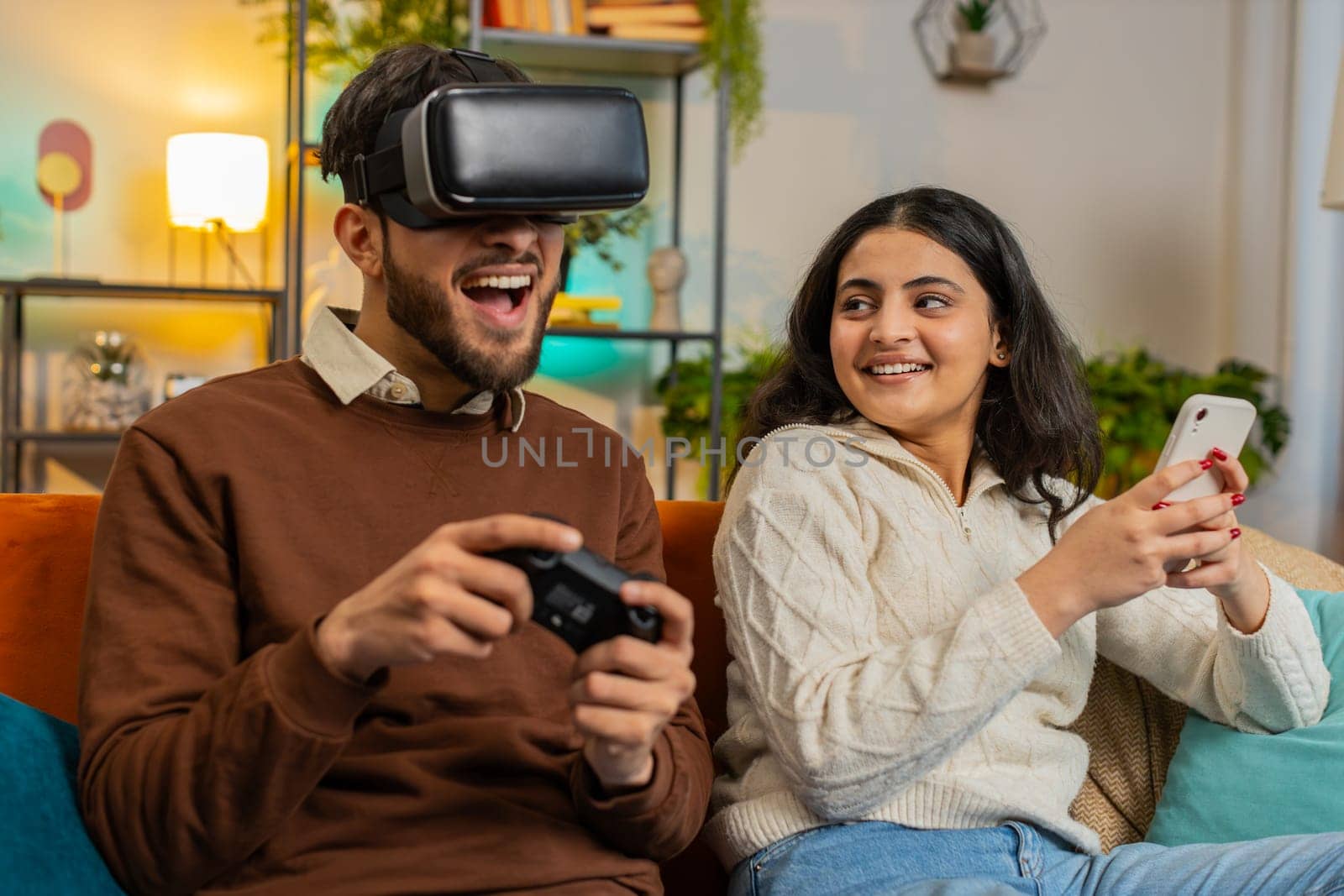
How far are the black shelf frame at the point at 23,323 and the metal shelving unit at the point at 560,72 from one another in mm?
127

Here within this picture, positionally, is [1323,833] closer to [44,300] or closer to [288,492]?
[288,492]

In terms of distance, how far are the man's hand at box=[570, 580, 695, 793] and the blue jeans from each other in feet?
1.24

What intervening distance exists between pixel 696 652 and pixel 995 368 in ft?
1.71

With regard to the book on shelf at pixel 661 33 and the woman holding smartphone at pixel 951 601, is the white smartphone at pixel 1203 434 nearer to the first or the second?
the woman holding smartphone at pixel 951 601

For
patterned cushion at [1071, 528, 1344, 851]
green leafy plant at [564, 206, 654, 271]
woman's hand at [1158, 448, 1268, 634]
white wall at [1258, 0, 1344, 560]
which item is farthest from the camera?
white wall at [1258, 0, 1344, 560]

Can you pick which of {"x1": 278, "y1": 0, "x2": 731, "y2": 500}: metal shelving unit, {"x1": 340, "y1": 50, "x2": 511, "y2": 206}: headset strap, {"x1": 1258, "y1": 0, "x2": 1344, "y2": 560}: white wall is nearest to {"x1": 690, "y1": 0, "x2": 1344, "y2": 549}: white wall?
{"x1": 1258, "y1": 0, "x2": 1344, "y2": 560}: white wall

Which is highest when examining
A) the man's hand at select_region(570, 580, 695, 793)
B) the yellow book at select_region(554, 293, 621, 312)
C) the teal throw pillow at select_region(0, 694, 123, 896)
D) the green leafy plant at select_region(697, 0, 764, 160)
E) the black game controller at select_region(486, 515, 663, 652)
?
the green leafy plant at select_region(697, 0, 764, 160)

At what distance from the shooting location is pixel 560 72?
3973mm

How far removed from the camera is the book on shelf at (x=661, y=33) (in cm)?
363

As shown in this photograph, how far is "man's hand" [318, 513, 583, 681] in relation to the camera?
90cm

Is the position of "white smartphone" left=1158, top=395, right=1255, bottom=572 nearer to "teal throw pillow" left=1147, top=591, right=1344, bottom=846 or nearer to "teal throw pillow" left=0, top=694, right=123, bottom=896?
"teal throw pillow" left=1147, top=591, right=1344, bottom=846

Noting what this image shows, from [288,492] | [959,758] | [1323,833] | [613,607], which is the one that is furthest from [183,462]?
[1323,833]

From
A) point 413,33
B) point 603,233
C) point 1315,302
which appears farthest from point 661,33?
point 1315,302

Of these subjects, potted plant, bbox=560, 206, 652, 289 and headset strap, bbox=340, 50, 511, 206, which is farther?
potted plant, bbox=560, 206, 652, 289
